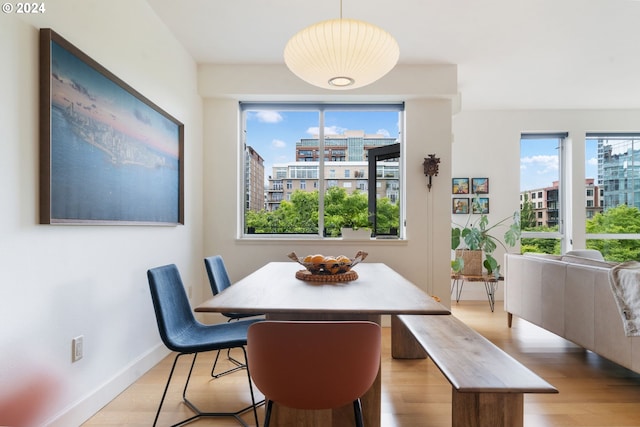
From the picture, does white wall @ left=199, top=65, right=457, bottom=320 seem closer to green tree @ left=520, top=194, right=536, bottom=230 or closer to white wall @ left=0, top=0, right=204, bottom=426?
white wall @ left=0, top=0, right=204, bottom=426

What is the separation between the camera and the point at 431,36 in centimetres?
329

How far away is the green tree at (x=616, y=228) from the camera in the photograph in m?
5.40

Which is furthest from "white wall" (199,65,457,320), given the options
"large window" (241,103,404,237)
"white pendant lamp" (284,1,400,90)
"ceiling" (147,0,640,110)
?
"white pendant lamp" (284,1,400,90)

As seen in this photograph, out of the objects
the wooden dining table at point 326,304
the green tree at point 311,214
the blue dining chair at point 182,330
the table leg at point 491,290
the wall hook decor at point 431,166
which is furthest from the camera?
the table leg at point 491,290

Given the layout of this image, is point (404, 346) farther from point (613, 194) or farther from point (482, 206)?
point (613, 194)

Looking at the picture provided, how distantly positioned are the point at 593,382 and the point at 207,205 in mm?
3604

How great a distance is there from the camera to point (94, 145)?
2049 millimetres

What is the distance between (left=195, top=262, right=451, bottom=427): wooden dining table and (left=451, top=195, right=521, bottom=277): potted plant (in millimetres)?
2945

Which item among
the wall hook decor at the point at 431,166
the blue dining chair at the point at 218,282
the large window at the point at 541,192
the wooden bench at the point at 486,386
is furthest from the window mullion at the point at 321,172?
the large window at the point at 541,192

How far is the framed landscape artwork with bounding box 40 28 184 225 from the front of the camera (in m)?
1.73

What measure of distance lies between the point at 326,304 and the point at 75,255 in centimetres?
137

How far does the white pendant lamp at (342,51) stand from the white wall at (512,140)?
3.71m

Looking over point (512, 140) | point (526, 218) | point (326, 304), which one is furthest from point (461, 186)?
point (326, 304)

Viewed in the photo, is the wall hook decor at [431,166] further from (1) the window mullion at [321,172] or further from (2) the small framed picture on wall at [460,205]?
(2) the small framed picture on wall at [460,205]
